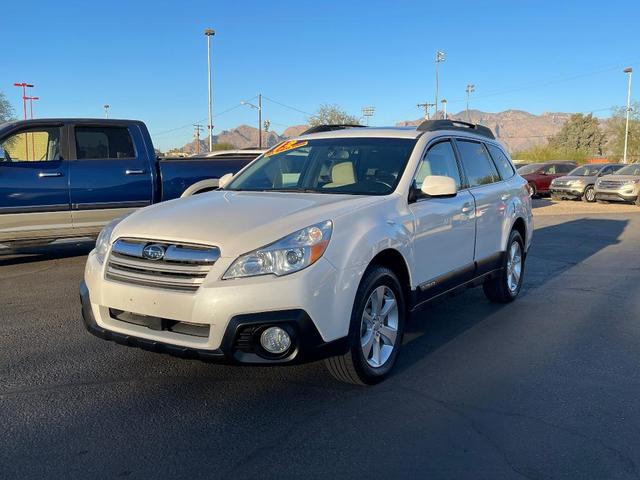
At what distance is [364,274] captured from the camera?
12.5 feet

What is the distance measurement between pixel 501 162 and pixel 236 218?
389 centimetres

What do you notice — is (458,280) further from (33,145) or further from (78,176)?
(33,145)

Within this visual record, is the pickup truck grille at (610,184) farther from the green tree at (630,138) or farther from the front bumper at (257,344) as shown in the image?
the green tree at (630,138)

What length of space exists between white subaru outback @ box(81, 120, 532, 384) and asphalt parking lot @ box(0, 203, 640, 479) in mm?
402

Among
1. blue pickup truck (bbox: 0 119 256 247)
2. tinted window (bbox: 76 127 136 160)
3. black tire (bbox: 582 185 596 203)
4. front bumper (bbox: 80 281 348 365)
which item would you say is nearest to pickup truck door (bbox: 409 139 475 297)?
front bumper (bbox: 80 281 348 365)

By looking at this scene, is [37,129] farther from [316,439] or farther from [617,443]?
[617,443]

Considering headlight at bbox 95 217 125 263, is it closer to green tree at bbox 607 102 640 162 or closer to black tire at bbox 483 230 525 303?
black tire at bbox 483 230 525 303

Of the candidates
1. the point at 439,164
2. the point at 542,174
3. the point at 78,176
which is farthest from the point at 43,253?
the point at 542,174

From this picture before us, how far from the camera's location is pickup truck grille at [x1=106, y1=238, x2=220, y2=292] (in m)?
3.47

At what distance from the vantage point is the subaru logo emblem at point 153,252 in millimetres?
3588

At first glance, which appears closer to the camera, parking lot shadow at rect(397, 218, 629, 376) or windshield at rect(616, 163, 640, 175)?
parking lot shadow at rect(397, 218, 629, 376)

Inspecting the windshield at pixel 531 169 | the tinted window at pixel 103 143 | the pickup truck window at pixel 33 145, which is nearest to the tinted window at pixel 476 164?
the tinted window at pixel 103 143

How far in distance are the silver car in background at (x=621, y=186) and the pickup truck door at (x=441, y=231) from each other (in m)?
18.3

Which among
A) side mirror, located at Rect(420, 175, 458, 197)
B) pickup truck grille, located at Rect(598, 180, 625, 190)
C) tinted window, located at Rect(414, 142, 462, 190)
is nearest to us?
side mirror, located at Rect(420, 175, 458, 197)
